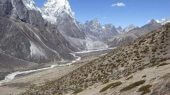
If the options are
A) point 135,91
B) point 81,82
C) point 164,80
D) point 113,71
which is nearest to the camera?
point 164,80

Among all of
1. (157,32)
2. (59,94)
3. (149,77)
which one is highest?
(157,32)

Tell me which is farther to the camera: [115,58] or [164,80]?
[115,58]

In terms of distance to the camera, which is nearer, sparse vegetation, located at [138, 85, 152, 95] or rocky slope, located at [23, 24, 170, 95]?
sparse vegetation, located at [138, 85, 152, 95]

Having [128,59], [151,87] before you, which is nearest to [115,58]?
[128,59]

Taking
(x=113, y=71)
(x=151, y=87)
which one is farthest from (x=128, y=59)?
(x=151, y=87)

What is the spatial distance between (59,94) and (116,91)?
34.8 metres

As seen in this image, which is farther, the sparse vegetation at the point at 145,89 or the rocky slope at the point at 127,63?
the rocky slope at the point at 127,63

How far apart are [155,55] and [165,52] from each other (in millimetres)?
1842

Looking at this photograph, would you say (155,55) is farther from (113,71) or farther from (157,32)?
(157,32)

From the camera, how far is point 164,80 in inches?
1353

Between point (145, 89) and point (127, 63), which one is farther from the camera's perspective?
point (127, 63)

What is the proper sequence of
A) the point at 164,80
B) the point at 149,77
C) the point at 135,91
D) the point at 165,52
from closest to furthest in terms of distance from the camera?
the point at 164,80, the point at 135,91, the point at 149,77, the point at 165,52

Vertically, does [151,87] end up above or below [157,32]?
below

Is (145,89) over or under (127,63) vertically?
A: under
